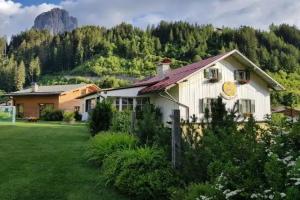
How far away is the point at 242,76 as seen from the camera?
85.1 feet

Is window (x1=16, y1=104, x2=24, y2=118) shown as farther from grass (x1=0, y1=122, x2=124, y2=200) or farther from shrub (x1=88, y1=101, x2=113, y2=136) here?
grass (x1=0, y1=122, x2=124, y2=200)

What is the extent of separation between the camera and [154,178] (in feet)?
22.1

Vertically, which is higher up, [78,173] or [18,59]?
[18,59]

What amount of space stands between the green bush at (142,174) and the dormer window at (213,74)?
56.8ft

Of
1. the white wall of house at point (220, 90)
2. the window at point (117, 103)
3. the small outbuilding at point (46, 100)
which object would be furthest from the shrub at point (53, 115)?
the white wall of house at point (220, 90)

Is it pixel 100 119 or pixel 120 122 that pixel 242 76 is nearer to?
pixel 100 119

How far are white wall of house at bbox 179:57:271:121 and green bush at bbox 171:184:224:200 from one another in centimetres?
1762

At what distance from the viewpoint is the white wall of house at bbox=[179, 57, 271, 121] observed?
23934mm

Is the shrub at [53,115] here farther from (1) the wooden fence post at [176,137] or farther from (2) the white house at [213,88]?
(1) the wooden fence post at [176,137]

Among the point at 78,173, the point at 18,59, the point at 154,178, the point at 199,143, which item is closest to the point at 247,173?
the point at 199,143

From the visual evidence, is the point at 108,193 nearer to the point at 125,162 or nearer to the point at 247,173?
the point at 125,162

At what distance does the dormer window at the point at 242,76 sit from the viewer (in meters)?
25.7

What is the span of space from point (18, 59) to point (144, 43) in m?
39.7

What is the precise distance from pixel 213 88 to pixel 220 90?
56cm
